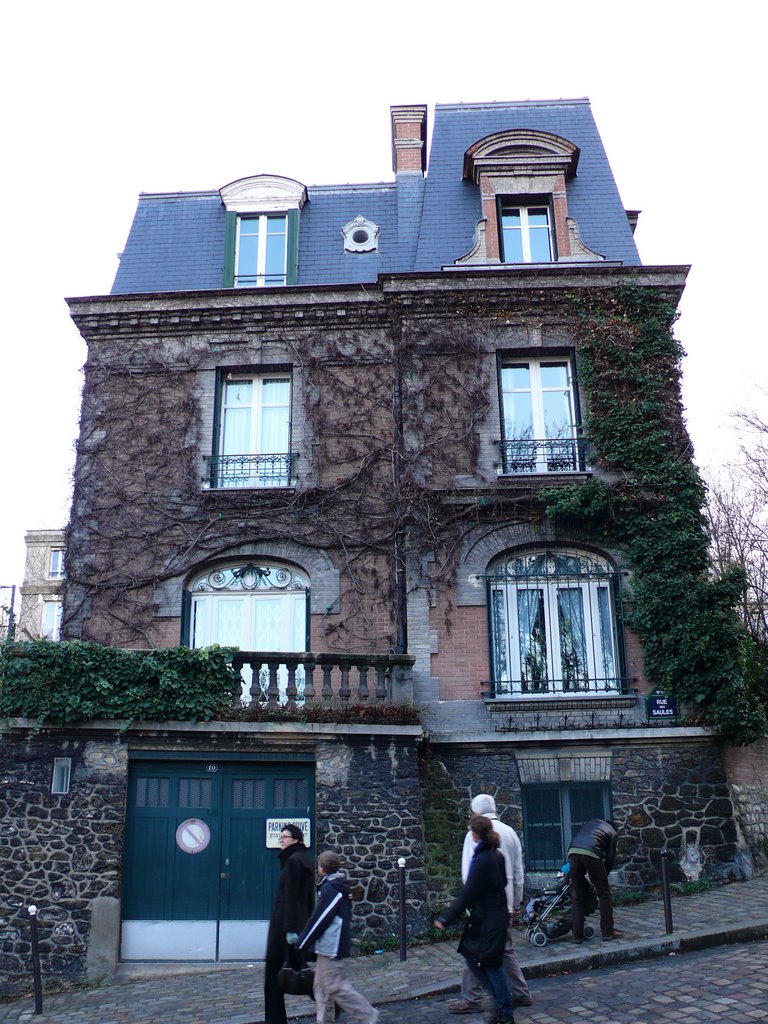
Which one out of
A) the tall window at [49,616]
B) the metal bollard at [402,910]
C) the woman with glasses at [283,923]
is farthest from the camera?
the tall window at [49,616]

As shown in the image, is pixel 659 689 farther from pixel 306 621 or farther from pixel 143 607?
pixel 143 607

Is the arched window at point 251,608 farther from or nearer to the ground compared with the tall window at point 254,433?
nearer to the ground

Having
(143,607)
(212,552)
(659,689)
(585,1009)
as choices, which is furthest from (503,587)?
(585,1009)

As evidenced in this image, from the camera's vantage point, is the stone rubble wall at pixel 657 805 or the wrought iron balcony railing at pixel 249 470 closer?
the stone rubble wall at pixel 657 805

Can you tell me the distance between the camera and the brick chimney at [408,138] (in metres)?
17.5

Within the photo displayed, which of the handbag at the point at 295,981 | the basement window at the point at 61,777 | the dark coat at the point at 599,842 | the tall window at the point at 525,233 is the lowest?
the handbag at the point at 295,981

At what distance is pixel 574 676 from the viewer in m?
12.6

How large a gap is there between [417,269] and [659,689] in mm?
7800

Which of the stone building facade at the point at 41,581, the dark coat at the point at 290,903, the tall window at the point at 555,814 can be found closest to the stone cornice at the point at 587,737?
the tall window at the point at 555,814

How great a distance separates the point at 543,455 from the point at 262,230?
6.65 metres

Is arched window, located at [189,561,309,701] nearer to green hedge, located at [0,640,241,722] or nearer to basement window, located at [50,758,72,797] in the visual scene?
green hedge, located at [0,640,241,722]

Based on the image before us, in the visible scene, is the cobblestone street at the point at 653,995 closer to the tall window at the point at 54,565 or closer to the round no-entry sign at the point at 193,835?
the round no-entry sign at the point at 193,835

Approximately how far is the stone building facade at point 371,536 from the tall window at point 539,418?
0.15 ft

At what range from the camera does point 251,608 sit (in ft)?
44.3
